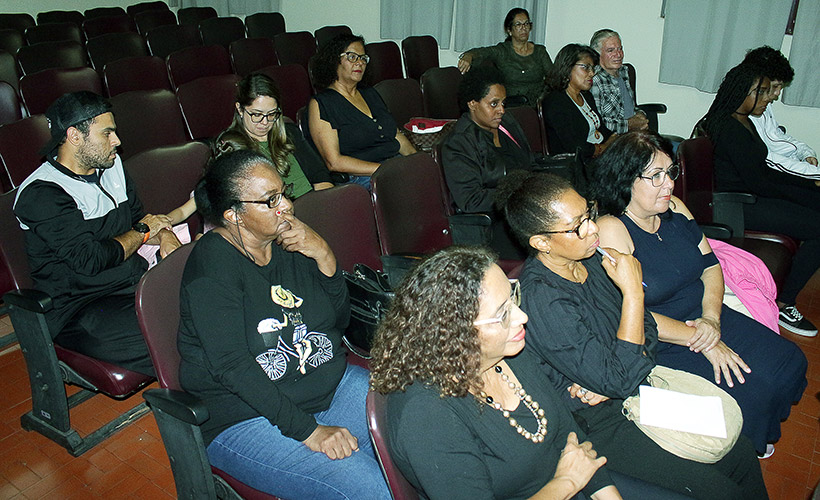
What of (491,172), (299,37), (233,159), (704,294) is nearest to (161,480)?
(233,159)

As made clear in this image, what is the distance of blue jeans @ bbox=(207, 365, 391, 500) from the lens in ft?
5.03

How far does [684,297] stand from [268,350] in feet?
5.10

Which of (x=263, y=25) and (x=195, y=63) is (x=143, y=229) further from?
(x=263, y=25)

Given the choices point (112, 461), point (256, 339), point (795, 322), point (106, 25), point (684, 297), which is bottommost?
point (112, 461)

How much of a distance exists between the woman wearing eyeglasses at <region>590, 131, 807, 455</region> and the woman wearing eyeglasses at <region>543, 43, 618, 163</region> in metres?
1.53

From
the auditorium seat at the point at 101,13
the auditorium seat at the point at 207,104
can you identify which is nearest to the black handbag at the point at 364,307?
the auditorium seat at the point at 207,104

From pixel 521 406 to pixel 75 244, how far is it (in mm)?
1673

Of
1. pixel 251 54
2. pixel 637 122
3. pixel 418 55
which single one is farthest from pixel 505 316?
pixel 418 55

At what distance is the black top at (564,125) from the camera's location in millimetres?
3844

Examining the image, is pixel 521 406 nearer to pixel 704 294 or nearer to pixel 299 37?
pixel 704 294

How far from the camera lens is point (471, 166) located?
2.92m

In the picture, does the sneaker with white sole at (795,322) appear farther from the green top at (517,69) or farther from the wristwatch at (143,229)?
the wristwatch at (143,229)

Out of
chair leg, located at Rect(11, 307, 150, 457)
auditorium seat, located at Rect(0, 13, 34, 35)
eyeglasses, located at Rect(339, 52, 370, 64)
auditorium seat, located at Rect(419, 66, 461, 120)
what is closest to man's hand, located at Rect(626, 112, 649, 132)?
auditorium seat, located at Rect(419, 66, 461, 120)

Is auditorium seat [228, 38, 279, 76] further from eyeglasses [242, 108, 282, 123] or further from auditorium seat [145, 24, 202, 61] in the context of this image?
eyeglasses [242, 108, 282, 123]
